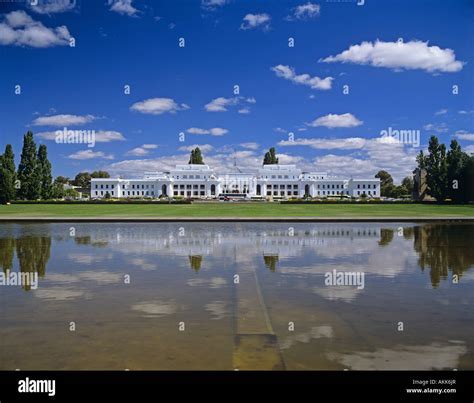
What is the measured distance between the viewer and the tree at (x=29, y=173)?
2117 inches

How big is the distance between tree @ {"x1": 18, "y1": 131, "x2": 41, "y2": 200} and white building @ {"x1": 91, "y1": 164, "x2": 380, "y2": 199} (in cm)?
5554

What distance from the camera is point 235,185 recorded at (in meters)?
113

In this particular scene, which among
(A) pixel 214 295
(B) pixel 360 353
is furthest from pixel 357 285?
(B) pixel 360 353

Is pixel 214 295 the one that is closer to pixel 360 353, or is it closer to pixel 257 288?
pixel 257 288

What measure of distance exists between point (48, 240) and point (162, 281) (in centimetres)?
840

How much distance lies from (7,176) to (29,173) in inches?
146

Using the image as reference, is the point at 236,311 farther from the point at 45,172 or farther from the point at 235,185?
the point at 235,185

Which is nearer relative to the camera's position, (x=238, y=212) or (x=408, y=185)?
(x=238, y=212)

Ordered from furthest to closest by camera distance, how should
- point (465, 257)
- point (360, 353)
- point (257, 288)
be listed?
1. point (465, 257)
2. point (257, 288)
3. point (360, 353)

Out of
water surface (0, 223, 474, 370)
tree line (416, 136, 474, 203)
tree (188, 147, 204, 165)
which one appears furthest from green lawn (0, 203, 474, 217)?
tree (188, 147, 204, 165)
